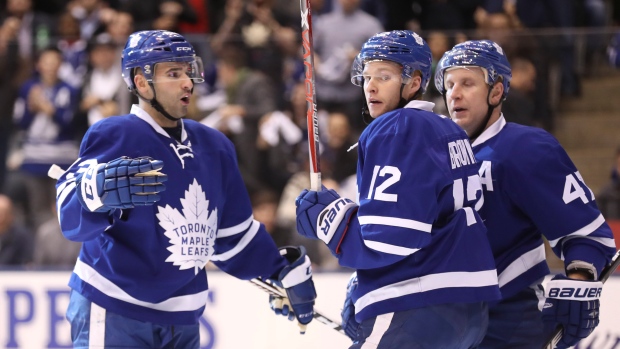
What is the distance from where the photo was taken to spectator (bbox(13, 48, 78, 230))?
231 inches

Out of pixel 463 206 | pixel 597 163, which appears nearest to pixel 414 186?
pixel 463 206

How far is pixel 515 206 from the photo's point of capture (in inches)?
129

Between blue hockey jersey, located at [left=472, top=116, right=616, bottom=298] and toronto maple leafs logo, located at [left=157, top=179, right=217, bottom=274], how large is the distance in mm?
931

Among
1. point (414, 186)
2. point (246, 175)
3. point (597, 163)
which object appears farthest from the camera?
point (246, 175)

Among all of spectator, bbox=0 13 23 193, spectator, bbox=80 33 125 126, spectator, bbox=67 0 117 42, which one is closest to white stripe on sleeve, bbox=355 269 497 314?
spectator, bbox=80 33 125 126

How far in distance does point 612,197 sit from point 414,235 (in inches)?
108

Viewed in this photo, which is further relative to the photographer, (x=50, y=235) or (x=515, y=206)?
(x=50, y=235)

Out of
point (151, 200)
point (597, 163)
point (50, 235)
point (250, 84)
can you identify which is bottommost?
point (50, 235)

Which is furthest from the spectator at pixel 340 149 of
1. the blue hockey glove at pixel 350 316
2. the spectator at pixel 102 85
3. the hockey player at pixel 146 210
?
the blue hockey glove at pixel 350 316

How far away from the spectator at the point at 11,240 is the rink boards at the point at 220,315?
706mm

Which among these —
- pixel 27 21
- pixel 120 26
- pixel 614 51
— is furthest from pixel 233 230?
pixel 27 21

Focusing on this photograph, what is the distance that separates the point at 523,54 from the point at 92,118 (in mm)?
2525

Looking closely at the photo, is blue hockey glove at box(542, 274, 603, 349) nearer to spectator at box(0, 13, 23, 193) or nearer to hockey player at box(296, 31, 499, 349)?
hockey player at box(296, 31, 499, 349)

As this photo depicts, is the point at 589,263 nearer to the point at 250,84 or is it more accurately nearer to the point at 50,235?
the point at 250,84
